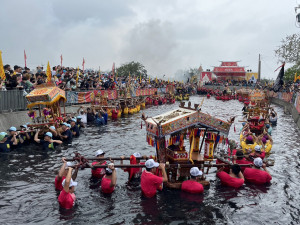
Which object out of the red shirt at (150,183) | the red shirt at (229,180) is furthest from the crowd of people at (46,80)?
the red shirt at (229,180)

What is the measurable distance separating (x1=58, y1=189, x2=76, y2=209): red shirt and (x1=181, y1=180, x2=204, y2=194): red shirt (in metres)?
3.51

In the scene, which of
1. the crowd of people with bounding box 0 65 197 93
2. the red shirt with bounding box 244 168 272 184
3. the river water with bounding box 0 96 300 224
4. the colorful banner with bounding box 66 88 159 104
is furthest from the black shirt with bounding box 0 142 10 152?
the colorful banner with bounding box 66 88 159 104

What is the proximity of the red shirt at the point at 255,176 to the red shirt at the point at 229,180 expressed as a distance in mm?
605

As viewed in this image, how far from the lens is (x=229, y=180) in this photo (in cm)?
1050

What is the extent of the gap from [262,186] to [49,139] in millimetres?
9954

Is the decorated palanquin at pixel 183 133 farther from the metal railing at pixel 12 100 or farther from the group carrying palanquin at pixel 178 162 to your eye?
the metal railing at pixel 12 100

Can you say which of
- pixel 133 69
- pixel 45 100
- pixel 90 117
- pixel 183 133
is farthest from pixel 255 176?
pixel 133 69

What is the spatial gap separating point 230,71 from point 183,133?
9028 cm

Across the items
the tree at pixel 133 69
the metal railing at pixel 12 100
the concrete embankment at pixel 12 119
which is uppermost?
the tree at pixel 133 69

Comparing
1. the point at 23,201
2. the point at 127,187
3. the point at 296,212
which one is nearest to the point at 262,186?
the point at 296,212

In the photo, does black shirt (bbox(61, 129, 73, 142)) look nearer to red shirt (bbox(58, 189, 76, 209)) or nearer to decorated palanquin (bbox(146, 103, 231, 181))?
decorated palanquin (bbox(146, 103, 231, 181))

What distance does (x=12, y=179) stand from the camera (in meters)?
11.2

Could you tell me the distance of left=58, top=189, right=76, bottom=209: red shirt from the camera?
8.62 meters

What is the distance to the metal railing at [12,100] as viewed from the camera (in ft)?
55.7
